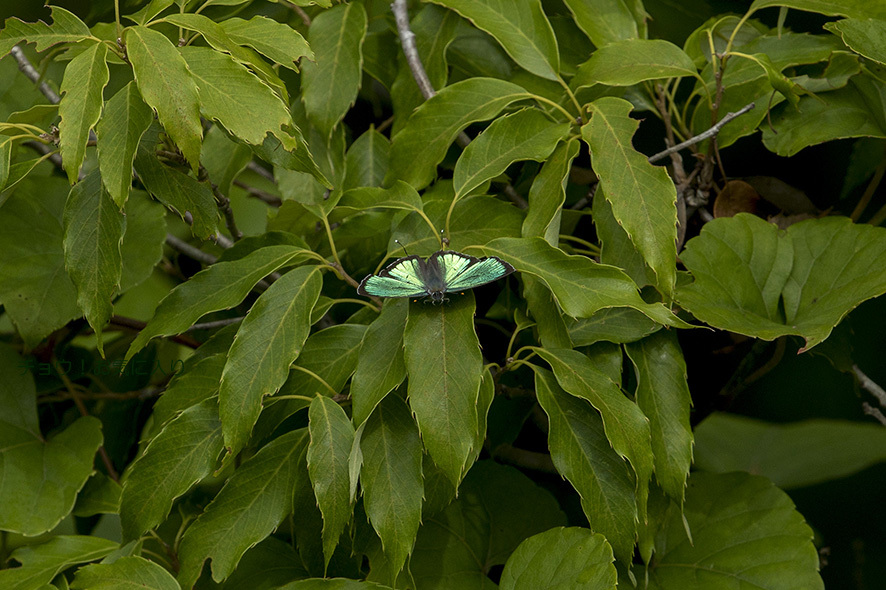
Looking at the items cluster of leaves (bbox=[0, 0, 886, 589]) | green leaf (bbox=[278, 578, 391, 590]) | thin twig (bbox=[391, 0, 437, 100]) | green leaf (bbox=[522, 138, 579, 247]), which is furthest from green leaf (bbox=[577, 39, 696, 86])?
green leaf (bbox=[278, 578, 391, 590])

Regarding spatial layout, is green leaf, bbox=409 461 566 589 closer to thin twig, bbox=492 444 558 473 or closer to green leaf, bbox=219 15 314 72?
thin twig, bbox=492 444 558 473

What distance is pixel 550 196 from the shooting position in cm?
79

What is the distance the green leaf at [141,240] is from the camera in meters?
1.02

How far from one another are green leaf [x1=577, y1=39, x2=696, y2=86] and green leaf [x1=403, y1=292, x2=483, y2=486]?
0.38m

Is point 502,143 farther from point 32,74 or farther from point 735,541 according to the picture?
point 32,74

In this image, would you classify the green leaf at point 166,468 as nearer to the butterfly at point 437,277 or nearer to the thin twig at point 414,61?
the butterfly at point 437,277

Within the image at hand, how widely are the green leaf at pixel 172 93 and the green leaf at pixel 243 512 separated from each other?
326mm

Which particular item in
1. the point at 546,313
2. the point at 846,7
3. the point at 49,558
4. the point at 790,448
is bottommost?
the point at 790,448

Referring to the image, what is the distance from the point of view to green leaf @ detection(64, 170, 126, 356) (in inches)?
28.9

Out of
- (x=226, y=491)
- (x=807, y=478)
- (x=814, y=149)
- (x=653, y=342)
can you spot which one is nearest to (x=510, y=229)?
(x=653, y=342)

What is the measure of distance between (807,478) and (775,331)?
919 millimetres

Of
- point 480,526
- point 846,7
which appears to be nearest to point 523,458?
point 480,526

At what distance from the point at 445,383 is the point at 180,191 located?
0.40 meters

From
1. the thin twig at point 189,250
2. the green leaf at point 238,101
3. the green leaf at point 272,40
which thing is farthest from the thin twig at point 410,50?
the thin twig at point 189,250
